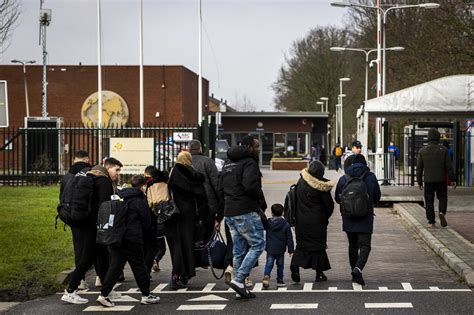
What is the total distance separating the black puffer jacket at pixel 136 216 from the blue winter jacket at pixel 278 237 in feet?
5.89

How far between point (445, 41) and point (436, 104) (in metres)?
1.72

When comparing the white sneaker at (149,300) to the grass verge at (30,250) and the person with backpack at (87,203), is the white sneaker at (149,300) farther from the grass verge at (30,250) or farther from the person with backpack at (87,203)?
the grass verge at (30,250)

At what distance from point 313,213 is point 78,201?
3026 millimetres

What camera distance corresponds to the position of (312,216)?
39.1ft

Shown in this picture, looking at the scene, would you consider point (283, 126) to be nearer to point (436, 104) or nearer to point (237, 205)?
point (436, 104)

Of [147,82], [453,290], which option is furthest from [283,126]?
[453,290]

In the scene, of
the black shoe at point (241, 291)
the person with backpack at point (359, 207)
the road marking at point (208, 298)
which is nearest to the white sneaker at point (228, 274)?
the road marking at point (208, 298)

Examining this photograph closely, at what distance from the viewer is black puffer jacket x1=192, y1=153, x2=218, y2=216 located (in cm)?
1205

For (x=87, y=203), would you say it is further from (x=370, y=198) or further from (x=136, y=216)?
(x=370, y=198)

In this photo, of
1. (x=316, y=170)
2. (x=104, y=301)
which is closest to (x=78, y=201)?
(x=104, y=301)

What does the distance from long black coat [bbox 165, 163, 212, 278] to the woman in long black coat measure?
1303mm

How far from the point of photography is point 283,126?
69.0 meters

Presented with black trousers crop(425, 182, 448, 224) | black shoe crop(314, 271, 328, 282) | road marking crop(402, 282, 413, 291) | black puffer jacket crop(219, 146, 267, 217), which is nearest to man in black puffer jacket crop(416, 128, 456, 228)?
black trousers crop(425, 182, 448, 224)

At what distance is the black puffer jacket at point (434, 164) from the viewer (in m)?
17.6
